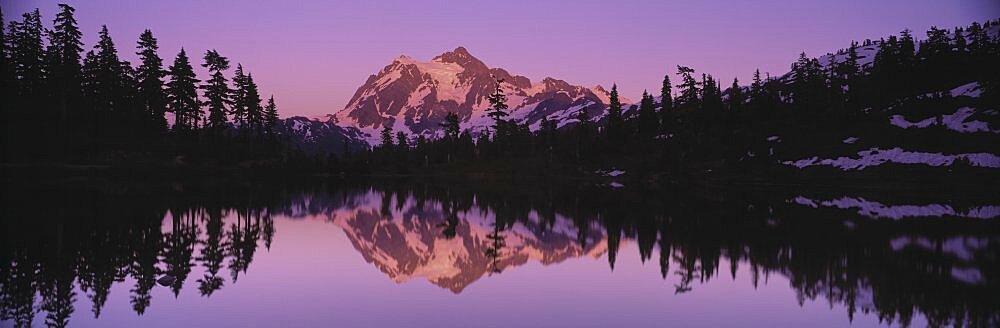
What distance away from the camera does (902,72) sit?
128750 mm

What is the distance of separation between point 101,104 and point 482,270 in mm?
80423

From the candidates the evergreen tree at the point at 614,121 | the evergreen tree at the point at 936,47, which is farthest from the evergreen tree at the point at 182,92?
the evergreen tree at the point at 936,47

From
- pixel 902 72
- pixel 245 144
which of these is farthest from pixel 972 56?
pixel 245 144

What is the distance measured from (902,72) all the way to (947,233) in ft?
387

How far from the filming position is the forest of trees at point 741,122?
4176 inches

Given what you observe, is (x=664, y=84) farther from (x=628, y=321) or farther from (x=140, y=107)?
(x=628, y=321)

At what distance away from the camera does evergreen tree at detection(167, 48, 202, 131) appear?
8700 centimetres

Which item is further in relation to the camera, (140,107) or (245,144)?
(245,144)

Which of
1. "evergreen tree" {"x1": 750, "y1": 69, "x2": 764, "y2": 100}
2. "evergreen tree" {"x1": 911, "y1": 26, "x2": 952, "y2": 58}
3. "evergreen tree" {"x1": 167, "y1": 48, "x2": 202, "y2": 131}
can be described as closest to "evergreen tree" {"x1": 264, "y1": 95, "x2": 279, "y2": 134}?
"evergreen tree" {"x1": 167, "y1": 48, "x2": 202, "y2": 131}

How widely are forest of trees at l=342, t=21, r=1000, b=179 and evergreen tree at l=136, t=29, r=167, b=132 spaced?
123 feet

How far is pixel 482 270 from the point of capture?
65.7ft

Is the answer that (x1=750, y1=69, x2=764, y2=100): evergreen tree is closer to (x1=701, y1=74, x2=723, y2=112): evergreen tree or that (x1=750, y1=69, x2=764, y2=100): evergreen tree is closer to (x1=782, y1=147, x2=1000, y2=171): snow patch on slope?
(x1=701, y1=74, x2=723, y2=112): evergreen tree

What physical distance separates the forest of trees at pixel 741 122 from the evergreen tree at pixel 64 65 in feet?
156

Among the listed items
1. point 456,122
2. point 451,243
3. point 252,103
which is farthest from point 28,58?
point 456,122
